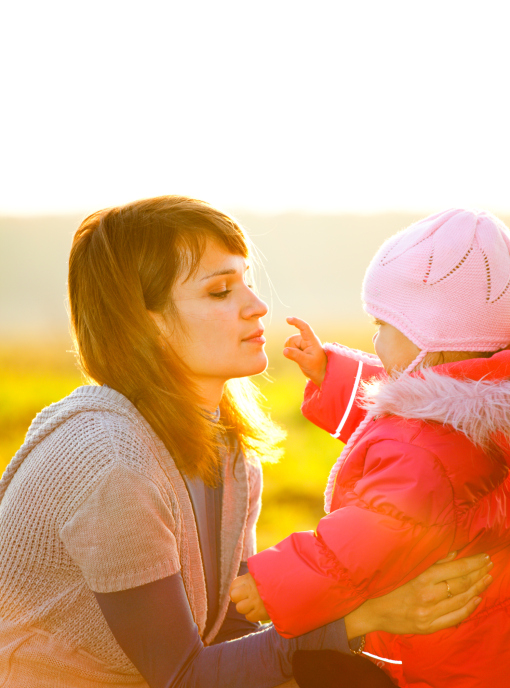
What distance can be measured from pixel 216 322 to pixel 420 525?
3.01ft

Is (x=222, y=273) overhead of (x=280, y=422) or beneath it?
overhead

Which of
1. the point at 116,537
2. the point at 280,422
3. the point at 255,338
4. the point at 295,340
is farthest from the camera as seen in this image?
the point at 280,422

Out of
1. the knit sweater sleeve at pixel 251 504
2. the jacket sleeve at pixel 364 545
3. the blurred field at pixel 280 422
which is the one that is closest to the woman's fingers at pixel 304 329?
the knit sweater sleeve at pixel 251 504

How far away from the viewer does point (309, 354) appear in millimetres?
2375

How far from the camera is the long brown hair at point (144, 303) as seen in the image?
1976 mm

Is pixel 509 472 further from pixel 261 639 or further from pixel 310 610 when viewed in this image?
pixel 261 639

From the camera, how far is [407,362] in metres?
1.87

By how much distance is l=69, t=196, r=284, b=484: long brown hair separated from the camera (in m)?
1.98

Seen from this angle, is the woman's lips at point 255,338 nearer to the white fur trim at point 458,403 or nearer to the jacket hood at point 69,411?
the jacket hood at point 69,411

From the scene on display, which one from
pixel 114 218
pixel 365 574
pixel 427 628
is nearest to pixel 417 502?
pixel 365 574

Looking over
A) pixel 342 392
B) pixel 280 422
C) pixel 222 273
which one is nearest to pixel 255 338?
pixel 222 273

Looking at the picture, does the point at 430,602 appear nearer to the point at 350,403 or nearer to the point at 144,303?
the point at 350,403

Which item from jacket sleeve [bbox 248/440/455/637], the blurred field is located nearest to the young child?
jacket sleeve [bbox 248/440/455/637]

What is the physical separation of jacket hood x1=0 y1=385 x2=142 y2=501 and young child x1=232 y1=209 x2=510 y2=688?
0.62 m
